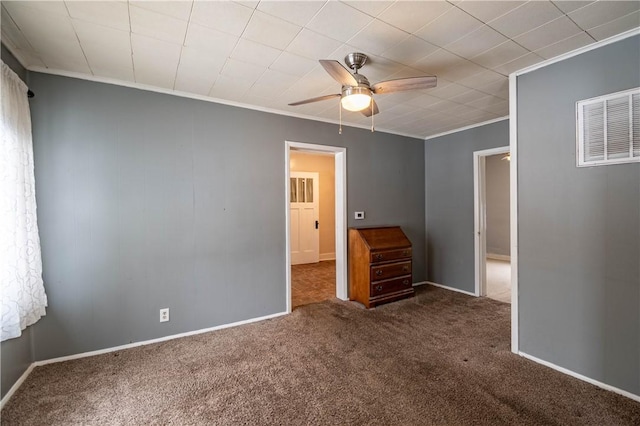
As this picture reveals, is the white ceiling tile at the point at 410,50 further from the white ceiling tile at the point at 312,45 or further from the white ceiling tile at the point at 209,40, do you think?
the white ceiling tile at the point at 209,40

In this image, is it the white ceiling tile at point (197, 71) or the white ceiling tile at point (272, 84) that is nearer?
the white ceiling tile at point (197, 71)

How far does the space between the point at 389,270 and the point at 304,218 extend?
10.1ft

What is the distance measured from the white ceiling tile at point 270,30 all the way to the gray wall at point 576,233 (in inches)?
80.9

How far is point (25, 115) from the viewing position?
2.10 metres

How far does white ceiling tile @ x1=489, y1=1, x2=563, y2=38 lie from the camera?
1.65 m

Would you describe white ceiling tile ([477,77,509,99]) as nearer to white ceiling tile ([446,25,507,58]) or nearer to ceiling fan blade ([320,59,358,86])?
white ceiling tile ([446,25,507,58])

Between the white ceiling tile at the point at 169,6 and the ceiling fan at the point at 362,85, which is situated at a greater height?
the white ceiling tile at the point at 169,6

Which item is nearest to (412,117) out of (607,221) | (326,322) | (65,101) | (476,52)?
(476,52)

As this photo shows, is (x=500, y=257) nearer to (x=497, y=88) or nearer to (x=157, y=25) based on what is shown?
(x=497, y=88)

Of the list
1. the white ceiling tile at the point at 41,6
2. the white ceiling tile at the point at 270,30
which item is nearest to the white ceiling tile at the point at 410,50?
the white ceiling tile at the point at 270,30

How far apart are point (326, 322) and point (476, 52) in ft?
9.52

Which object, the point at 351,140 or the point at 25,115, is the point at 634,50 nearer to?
the point at 351,140

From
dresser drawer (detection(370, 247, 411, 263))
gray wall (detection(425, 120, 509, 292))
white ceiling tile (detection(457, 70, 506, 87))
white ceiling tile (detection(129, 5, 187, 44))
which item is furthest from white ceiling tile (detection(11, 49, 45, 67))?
gray wall (detection(425, 120, 509, 292))

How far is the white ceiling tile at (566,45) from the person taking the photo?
197cm
